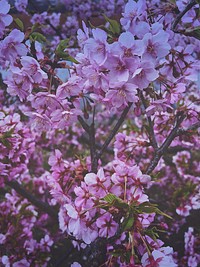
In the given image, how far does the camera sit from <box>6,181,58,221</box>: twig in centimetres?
288

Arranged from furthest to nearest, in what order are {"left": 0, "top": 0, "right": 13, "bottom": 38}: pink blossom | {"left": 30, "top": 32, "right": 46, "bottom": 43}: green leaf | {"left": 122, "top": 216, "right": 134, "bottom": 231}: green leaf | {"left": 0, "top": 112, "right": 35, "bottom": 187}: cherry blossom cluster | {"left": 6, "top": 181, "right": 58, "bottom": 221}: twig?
{"left": 6, "top": 181, "right": 58, "bottom": 221}: twig < {"left": 0, "top": 112, "right": 35, "bottom": 187}: cherry blossom cluster < {"left": 30, "top": 32, "right": 46, "bottom": 43}: green leaf < {"left": 0, "top": 0, "right": 13, "bottom": 38}: pink blossom < {"left": 122, "top": 216, "right": 134, "bottom": 231}: green leaf

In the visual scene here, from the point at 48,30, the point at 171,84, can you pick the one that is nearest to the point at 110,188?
the point at 171,84

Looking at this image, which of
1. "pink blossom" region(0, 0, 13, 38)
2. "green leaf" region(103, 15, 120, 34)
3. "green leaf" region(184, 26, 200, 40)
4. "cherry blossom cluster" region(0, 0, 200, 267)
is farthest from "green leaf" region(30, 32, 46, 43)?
"green leaf" region(184, 26, 200, 40)

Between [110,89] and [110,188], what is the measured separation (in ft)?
1.20

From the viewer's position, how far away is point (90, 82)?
4.60 ft

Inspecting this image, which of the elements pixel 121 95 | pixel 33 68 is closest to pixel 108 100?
pixel 121 95

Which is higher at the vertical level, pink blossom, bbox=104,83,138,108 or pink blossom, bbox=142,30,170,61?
pink blossom, bbox=142,30,170,61

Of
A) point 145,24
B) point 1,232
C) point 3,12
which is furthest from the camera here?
point 1,232

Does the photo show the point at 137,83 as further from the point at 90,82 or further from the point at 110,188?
the point at 110,188

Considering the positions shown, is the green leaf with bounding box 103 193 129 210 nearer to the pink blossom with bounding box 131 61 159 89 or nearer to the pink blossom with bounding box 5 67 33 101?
the pink blossom with bounding box 131 61 159 89

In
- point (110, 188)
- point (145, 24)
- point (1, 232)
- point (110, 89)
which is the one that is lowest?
point (1, 232)

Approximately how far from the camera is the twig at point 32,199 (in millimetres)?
2877

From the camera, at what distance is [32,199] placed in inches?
117

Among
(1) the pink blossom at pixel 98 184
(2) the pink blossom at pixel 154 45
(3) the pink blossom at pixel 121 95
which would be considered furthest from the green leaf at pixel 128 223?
(2) the pink blossom at pixel 154 45
